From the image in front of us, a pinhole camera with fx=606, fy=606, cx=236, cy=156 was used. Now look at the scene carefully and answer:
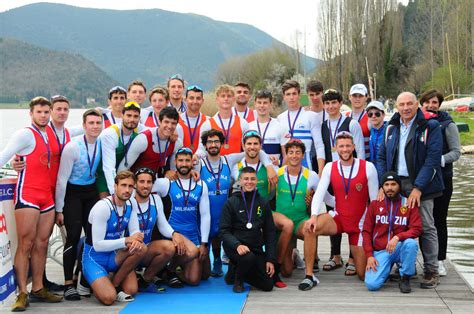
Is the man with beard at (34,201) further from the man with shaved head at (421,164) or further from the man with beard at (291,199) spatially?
the man with shaved head at (421,164)

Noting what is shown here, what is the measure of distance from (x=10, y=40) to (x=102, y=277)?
309 ft

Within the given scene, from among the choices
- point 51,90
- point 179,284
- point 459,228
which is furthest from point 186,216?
point 51,90

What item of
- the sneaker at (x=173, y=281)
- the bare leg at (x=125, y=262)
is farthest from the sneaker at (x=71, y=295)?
the sneaker at (x=173, y=281)

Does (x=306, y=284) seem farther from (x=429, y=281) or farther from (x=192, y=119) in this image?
(x=192, y=119)

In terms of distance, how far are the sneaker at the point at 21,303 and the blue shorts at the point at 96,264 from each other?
1.79 feet

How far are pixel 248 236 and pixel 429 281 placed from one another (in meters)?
1.77

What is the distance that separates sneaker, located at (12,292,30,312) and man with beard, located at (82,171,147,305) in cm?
55

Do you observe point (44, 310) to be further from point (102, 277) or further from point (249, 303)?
point (249, 303)

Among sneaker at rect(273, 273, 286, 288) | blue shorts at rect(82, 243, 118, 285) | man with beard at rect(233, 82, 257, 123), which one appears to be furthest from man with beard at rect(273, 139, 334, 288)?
Result: blue shorts at rect(82, 243, 118, 285)

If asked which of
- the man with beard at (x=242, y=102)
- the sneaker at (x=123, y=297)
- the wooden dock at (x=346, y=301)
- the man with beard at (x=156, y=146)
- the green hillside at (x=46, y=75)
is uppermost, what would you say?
the green hillside at (x=46, y=75)

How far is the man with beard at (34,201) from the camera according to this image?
516 cm

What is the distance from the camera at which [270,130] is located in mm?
6789

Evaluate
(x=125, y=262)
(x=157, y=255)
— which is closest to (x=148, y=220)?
(x=157, y=255)

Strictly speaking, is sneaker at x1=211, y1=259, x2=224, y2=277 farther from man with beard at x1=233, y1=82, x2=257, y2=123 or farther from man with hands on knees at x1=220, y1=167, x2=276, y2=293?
man with beard at x1=233, y1=82, x2=257, y2=123
